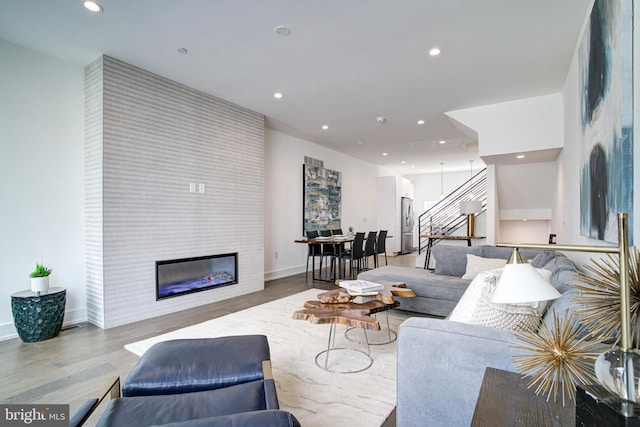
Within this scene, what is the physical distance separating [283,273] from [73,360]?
→ 397 cm

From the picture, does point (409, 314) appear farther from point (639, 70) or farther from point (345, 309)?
point (639, 70)

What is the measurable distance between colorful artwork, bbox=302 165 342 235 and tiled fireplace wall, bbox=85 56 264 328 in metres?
2.32

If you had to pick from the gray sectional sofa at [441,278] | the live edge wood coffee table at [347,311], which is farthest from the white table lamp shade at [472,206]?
the live edge wood coffee table at [347,311]

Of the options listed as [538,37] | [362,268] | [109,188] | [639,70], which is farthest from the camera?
[362,268]

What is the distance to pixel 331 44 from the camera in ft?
10.1

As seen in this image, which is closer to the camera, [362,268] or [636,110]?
[636,110]

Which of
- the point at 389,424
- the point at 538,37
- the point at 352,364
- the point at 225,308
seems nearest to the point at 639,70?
the point at 538,37

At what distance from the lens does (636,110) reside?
147 centimetres

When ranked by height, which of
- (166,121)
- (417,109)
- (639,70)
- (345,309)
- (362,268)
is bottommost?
(362,268)

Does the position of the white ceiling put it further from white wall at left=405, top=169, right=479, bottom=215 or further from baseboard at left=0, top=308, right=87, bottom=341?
white wall at left=405, top=169, right=479, bottom=215

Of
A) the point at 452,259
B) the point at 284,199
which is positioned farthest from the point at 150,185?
the point at 452,259

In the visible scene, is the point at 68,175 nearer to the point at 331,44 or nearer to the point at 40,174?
the point at 40,174

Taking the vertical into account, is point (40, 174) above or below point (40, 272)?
above

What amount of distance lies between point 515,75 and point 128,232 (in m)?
4.92
